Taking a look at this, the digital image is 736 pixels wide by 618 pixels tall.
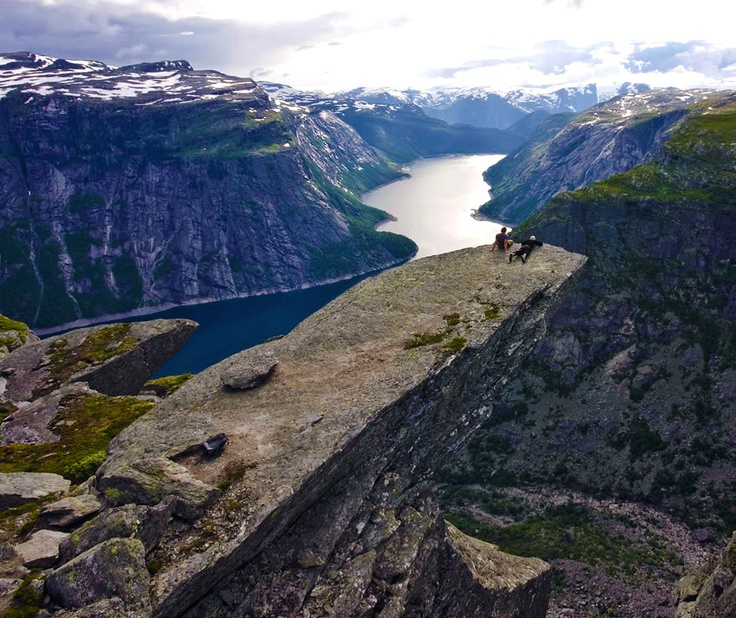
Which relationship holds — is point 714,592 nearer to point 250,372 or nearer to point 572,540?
point 250,372

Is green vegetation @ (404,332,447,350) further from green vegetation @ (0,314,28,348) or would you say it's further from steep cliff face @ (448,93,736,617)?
steep cliff face @ (448,93,736,617)

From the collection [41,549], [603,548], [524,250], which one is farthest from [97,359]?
[603,548]

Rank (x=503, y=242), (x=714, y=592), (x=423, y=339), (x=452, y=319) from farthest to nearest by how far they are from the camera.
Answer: (x=503, y=242)
(x=452, y=319)
(x=714, y=592)
(x=423, y=339)

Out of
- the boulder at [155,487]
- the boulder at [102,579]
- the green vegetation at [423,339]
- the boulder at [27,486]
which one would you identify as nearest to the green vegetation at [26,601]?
the boulder at [102,579]

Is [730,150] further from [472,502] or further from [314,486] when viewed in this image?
[314,486]

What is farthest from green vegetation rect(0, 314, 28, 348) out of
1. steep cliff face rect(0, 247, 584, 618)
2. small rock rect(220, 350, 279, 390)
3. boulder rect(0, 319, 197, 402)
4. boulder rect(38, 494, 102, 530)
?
boulder rect(38, 494, 102, 530)

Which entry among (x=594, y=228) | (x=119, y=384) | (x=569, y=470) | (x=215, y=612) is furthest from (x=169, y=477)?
(x=594, y=228)
